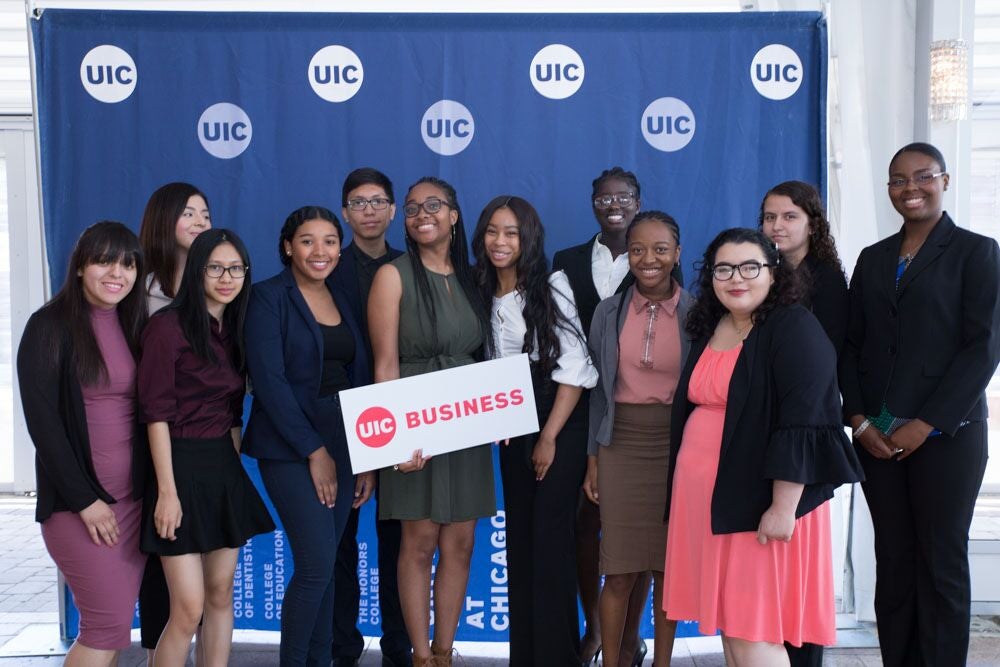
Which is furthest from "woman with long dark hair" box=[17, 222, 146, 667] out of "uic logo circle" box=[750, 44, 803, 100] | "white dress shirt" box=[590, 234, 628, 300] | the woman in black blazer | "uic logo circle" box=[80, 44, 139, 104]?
"uic logo circle" box=[750, 44, 803, 100]

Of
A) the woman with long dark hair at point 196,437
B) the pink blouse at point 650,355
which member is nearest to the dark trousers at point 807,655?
the pink blouse at point 650,355

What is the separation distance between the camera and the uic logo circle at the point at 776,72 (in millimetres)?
3979

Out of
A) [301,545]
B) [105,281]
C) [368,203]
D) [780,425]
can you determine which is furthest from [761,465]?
[105,281]

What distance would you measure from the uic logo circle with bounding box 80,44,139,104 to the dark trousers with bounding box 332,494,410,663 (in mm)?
2188

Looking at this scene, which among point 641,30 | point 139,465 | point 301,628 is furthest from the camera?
point 641,30

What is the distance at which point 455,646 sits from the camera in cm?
414

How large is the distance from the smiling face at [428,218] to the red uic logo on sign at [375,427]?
0.66 meters

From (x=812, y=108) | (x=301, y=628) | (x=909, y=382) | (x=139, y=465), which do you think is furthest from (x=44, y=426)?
(x=812, y=108)

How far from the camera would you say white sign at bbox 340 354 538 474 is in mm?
3041

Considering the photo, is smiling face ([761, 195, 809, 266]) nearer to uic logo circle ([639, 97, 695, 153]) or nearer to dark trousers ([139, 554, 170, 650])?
uic logo circle ([639, 97, 695, 153])

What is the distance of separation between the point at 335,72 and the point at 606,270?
→ 1.60 m

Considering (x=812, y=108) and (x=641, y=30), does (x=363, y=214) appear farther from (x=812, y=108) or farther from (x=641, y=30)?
(x=812, y=108)

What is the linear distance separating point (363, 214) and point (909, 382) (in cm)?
217

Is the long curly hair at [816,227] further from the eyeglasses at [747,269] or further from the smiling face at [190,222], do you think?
the smiling face at [190,222]
